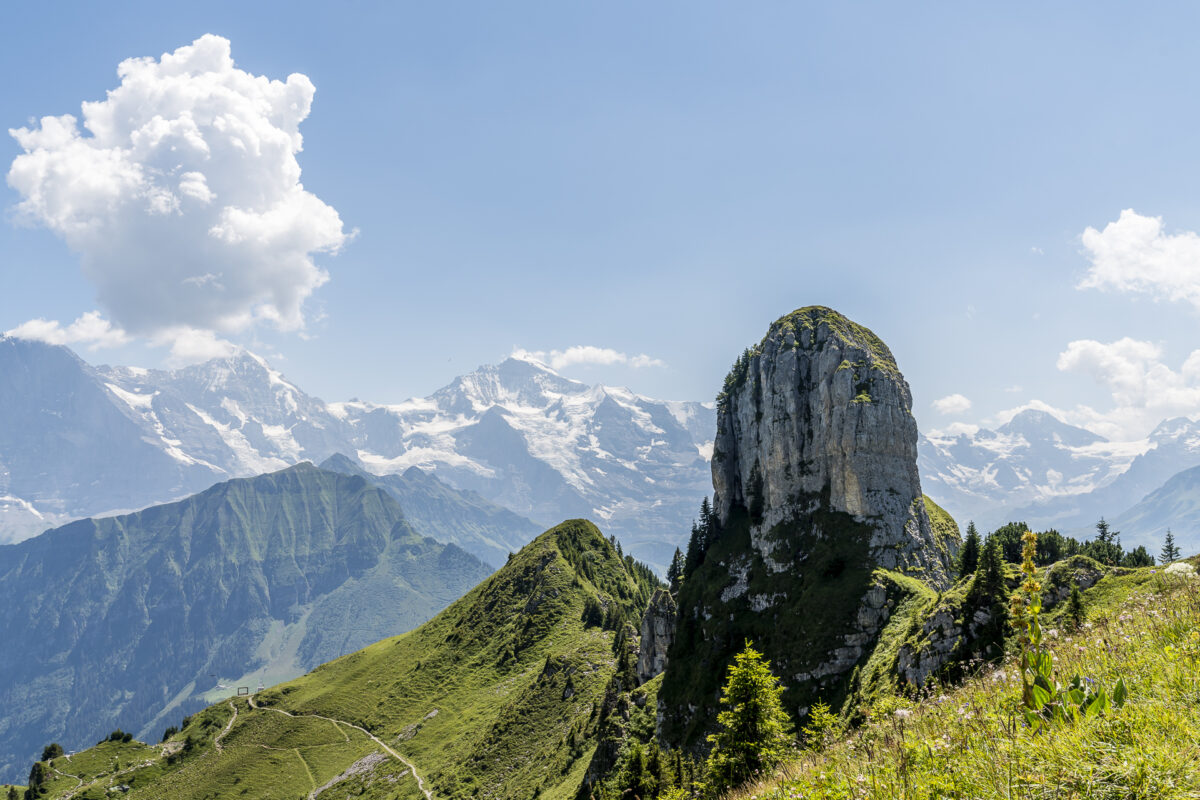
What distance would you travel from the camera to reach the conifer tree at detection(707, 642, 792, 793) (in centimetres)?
3142

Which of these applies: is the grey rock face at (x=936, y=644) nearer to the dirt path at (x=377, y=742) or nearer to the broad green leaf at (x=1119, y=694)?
the broad green leaf at (x=1119, y=694)

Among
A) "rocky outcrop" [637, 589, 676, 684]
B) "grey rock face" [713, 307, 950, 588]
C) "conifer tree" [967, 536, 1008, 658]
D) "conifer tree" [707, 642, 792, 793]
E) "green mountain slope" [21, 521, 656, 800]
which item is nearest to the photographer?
"conifer tree" [707, 642, 792, 793]

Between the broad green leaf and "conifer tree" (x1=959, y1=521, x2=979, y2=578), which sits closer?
the broad green leaf

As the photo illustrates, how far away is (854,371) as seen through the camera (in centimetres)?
9050

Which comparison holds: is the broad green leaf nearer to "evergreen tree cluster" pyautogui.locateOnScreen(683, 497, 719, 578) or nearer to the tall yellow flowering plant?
the tall yellow flowering plant

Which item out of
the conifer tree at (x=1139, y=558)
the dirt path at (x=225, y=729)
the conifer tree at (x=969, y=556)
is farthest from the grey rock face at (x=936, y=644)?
the dirt path at (x=225, y=729)

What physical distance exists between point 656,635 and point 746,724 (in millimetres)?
71198

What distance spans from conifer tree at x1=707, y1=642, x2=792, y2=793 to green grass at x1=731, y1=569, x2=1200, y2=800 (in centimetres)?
1931

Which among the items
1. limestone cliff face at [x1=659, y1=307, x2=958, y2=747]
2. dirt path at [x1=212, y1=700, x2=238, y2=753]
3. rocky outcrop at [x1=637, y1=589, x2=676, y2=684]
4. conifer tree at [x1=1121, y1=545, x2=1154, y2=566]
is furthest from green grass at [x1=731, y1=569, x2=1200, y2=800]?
dirt path at [x1=212, y1=700, x2=238, y2=753]

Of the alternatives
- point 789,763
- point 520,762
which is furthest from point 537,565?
point 789,763

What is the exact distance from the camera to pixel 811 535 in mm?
85312

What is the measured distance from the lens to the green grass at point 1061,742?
724 cm

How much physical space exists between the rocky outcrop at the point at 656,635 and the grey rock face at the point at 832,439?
18392 millimetres

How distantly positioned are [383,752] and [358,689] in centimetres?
4335
